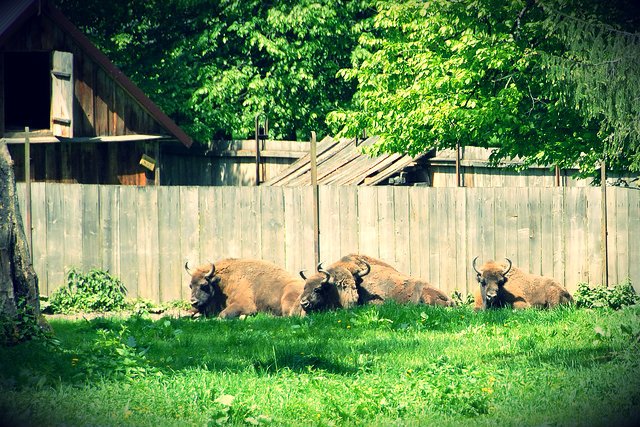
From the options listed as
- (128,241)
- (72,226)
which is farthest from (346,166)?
(72,226)

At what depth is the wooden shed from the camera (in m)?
21.0

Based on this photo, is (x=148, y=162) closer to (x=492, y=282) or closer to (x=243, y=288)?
(x=243, y=288)

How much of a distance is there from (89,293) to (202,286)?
7.37 ft

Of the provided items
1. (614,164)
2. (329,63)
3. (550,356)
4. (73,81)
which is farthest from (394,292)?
(329,63)

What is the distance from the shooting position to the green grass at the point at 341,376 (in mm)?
7777

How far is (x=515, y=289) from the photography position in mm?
16188

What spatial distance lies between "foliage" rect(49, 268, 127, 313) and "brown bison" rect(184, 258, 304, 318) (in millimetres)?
1454

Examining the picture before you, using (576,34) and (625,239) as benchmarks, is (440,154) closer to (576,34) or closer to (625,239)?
(625,239)

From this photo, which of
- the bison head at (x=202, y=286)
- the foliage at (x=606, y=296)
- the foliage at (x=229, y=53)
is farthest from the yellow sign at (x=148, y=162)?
the foliage at (x=606, y=296)

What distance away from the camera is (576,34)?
10.9 metres

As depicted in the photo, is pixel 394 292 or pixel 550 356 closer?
pixel 550 356

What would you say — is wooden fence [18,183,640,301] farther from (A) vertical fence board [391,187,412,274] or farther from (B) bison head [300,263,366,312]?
(B) bison head [300,263,366,312]

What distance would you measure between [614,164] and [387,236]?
190 inches

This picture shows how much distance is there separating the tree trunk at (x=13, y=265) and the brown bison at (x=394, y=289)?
694cm
